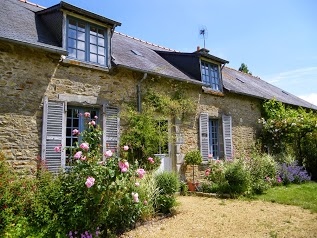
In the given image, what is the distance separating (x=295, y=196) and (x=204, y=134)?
3.25 meters

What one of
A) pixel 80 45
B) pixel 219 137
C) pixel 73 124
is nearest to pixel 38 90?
pixel 73 124

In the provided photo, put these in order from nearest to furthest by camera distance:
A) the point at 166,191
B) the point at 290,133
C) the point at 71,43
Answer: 1. the point at 166,191
2. the point at 71,43
3. the point at 290,133

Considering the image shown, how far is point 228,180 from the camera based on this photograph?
7395 millimetres

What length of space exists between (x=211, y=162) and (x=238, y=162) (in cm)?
125

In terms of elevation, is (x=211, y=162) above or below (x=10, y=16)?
below

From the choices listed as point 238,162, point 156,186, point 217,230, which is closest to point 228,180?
point 238,162

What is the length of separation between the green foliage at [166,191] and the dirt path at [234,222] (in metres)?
0.28

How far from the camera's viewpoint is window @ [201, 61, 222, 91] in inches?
380

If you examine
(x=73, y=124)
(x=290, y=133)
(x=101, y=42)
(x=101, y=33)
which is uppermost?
(x=101, y=33)

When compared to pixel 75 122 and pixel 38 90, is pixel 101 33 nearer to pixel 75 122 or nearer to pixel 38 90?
pixel 38 90

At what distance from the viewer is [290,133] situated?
1119 centimetres

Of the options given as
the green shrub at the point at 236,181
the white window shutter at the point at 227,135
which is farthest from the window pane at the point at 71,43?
the white window shutter at the point at 227,135

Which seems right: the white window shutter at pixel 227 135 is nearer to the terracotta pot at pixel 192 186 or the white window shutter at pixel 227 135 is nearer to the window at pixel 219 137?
the window at pixel 219 137

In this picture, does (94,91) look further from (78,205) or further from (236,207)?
(236,207)
